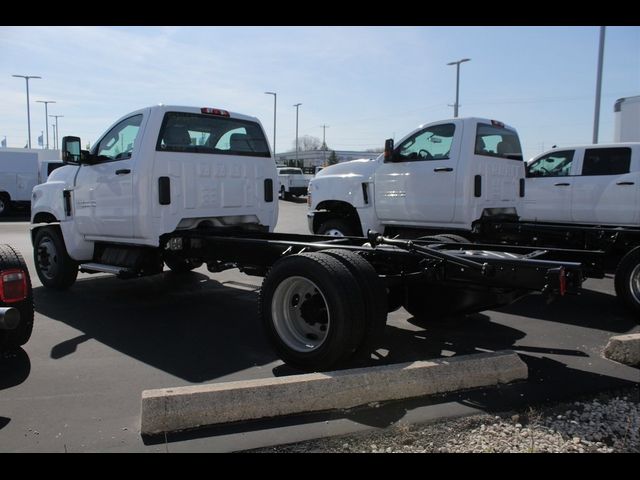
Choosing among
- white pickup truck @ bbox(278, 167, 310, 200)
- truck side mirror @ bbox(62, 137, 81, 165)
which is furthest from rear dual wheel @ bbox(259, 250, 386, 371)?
white pickup truck @ bbox(278, 167, 310, 200)

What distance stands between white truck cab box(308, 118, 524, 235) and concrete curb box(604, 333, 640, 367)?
126 inches

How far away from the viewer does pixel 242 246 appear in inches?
223

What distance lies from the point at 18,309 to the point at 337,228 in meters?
5.51

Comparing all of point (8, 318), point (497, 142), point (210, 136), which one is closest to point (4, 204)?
point (210, 136)

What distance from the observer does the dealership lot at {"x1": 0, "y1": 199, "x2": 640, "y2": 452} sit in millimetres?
3262

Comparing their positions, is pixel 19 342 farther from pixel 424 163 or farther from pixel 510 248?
pixel 424 163

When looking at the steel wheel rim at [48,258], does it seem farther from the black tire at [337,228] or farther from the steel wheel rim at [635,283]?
the steel wheel rim at [635,283]

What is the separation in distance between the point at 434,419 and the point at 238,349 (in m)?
2.12

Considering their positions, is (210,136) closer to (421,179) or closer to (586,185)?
(421,179)

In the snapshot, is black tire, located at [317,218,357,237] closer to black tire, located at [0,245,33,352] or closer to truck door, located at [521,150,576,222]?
truck door, located at [521,150,576,222]

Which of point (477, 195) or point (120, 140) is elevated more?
point (120, 140)

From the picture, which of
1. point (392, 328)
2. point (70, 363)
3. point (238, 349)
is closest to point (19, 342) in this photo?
point (70, 363)

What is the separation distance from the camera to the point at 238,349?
4891 millimetres

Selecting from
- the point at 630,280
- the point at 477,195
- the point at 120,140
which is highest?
the point at 120,140
